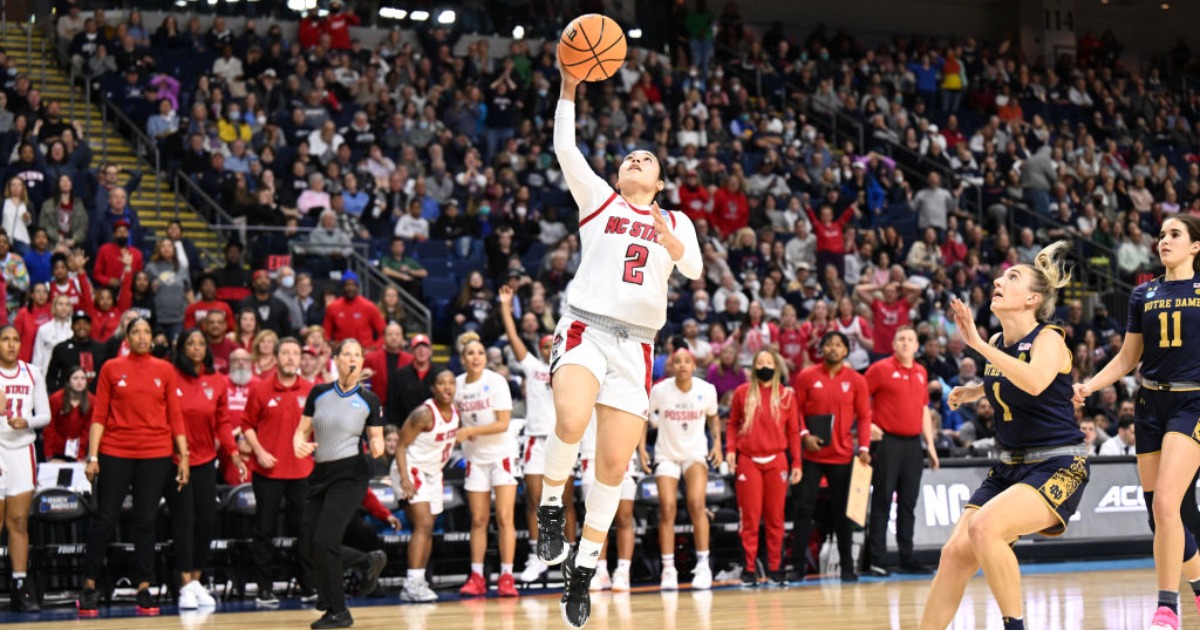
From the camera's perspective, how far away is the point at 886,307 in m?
18.0

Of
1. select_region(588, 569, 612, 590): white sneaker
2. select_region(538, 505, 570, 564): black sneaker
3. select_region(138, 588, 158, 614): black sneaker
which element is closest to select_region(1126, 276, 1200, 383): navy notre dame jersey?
select_region(538, 505, 570, 564): black sneaker

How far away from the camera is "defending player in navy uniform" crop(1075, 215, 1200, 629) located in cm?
740

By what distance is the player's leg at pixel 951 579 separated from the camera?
6371 millimetres

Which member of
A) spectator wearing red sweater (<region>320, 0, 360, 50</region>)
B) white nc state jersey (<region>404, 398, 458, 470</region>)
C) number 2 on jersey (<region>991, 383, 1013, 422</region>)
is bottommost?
white nc state jersey (<region>404, 398, 458, 470</region>)

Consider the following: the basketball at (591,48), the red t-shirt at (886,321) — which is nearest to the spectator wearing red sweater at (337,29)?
the red t-shirt at (886,321)

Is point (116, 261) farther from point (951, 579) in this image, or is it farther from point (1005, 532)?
point (1005, 532)

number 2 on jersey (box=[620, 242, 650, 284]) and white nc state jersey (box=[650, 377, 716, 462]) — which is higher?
number 2 on jersey (box=[620, 242, 650, 284])

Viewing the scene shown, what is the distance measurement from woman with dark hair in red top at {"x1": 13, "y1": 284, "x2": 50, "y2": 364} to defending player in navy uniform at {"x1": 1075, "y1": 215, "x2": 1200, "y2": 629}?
31.9ft

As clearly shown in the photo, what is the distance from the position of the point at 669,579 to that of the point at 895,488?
266 centimetres

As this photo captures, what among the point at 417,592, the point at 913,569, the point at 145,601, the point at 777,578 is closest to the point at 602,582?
the point at 777,578

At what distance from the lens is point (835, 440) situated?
13.2 meters

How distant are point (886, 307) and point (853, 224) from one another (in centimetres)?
364

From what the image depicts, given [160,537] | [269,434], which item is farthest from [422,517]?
[160,537]

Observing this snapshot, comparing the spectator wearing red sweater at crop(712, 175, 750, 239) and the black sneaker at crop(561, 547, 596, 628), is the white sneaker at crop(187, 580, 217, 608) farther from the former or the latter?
the spectator wearing red sweater at crop(712, 175, 750, 239)
